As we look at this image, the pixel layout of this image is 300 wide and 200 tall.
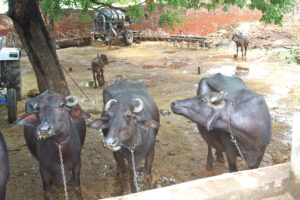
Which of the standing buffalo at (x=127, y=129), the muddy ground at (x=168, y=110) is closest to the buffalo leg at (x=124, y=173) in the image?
the standing buffalo at (x=127, y=129)

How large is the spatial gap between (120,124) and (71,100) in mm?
959

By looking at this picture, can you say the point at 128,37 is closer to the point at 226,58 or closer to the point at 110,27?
the point at 110,27

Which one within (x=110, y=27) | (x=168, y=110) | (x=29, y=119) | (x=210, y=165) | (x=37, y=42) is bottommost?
(x=210, y=165)

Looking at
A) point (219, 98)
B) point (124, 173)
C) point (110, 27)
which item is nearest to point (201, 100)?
point (219, 98)

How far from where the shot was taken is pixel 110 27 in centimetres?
2384

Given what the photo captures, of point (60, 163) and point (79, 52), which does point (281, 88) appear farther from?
point (79, 52)

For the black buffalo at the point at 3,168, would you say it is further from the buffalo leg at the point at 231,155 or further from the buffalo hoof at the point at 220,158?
the buffalo hoof at the point at 220,158

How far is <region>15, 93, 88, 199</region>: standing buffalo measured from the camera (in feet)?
12.2

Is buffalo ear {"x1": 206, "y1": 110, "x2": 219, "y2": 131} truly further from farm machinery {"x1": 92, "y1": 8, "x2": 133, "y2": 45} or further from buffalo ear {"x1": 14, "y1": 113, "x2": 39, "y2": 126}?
→ farm machinery {"x1": 92, "y1": 8, "x2": 133, "y2": 45}

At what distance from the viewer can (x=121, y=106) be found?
396 cm

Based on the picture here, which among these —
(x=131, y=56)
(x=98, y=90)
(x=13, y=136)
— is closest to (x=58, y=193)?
(x=13, y=136)

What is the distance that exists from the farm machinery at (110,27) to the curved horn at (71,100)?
2003cm

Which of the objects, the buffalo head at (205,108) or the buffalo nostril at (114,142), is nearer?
the buffalo nostril at (114,142)

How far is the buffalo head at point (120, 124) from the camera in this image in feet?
12.2
